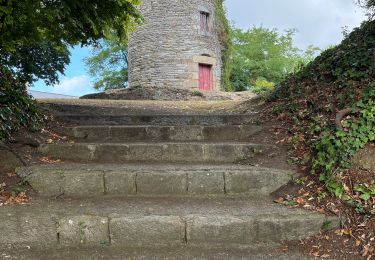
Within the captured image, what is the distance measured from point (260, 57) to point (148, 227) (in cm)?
3133

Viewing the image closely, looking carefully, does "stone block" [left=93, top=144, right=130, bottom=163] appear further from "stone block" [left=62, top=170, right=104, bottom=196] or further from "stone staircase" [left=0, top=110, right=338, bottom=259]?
"stone block" [left=62, top=170, right=104, bottom=196]

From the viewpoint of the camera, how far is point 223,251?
112 inches

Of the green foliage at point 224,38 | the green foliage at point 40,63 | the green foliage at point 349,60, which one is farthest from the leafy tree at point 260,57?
the green foliage at point 349,60

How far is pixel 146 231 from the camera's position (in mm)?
2898

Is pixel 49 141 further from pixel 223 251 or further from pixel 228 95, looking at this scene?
pixel 228 95

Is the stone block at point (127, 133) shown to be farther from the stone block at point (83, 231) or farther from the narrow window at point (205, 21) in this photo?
the narrow window at point (205, 21)

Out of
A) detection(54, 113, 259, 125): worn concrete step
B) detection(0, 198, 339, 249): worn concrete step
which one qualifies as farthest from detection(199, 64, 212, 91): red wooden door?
detection(0, 198, 339, 249): worn concrete step

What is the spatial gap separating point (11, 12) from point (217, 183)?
2.81 meters

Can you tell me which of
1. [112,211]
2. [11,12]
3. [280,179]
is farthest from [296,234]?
[11,12]

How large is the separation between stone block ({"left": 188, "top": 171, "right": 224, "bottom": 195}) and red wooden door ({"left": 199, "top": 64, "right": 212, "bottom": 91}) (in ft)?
54.2

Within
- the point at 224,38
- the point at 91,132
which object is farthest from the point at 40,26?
the point at 224,38

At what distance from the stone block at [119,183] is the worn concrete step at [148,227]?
397mm

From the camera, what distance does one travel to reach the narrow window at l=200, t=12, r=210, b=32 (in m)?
20.1

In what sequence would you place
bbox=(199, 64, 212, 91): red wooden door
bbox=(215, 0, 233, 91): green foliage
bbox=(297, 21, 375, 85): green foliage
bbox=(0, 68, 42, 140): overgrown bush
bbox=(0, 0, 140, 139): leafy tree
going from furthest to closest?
bbox=(215, 0, 233, 91): green foliage → bbox=(199, 64, 212, 91): red wooden door → bbox=(297, 21, 375, 85): green foliage → bbox=(0, 68, 42, 140): overgrown bush → bbox=(0, 0, 140, 139): leafy tree
